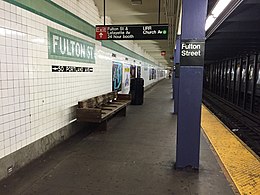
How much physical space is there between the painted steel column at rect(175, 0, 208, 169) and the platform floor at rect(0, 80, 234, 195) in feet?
1.05

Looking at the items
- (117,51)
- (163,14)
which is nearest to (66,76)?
(163,14)

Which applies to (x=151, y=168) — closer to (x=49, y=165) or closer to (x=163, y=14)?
(x=49, y=165)

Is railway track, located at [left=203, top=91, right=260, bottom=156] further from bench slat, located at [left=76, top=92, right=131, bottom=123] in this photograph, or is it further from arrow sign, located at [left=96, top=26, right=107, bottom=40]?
arrow sign, located at [left=96, top=26, right=107, bottom=40]

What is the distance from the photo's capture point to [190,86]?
3100mm

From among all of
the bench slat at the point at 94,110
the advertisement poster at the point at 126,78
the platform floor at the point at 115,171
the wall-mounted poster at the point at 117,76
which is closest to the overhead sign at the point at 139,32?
the bench slat at the point at 94,110

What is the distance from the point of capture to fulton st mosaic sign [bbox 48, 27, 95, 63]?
12.9 feet

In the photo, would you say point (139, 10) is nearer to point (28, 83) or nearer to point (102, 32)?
point (102, 32)

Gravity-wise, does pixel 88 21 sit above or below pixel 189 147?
above

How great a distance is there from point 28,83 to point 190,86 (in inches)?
93.8

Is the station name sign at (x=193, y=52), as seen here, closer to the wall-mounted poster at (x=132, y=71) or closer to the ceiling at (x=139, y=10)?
the ceiling at (x=139, y=10)

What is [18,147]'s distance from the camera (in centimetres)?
314

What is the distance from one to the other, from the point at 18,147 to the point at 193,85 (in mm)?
2644

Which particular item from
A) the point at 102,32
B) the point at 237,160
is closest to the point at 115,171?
the point at 237,160

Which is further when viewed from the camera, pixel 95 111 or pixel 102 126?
pixel 102 126
